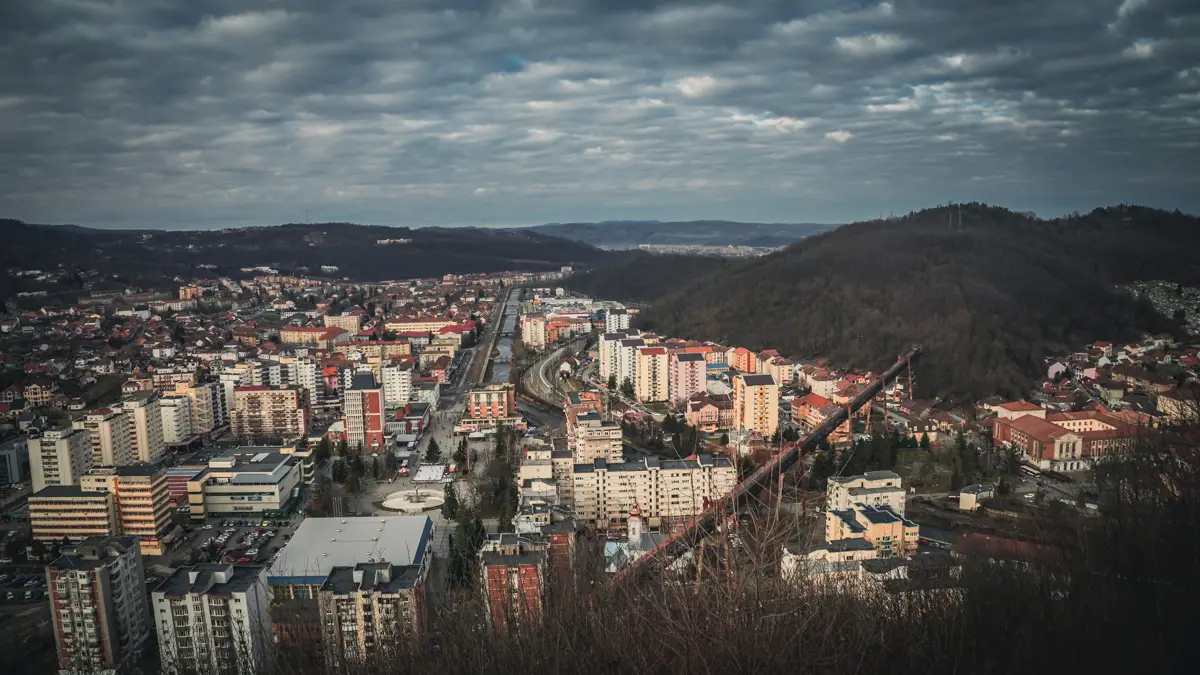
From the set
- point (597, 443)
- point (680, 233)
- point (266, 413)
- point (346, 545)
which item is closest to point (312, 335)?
point (266, 413)

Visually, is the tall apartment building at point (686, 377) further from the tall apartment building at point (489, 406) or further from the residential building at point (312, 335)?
the residential building at point (312, 335)

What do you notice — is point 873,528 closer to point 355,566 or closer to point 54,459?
point 355,566

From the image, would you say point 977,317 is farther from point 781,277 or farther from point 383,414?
point 383,414

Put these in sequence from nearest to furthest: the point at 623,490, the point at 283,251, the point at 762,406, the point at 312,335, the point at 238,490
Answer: the point at 623,490 < the point at 238,490 < the point at 762,406 < the point at 312,335 < the point at 283,251

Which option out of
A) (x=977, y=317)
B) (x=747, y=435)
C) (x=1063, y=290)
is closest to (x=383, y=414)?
(x=747, y=435)

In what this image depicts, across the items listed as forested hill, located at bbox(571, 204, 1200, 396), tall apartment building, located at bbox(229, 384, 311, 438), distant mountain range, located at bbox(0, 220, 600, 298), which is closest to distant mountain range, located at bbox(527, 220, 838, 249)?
distant mountain range, located at bbox(0, 220, 600, 298)

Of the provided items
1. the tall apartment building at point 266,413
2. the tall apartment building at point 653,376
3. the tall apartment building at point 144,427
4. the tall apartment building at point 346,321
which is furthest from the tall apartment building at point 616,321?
the tall apartment building at point 144,427

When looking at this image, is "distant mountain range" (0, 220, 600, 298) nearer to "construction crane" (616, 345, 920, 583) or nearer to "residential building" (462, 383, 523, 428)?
"residential building" (462, 383, 523, 428)
